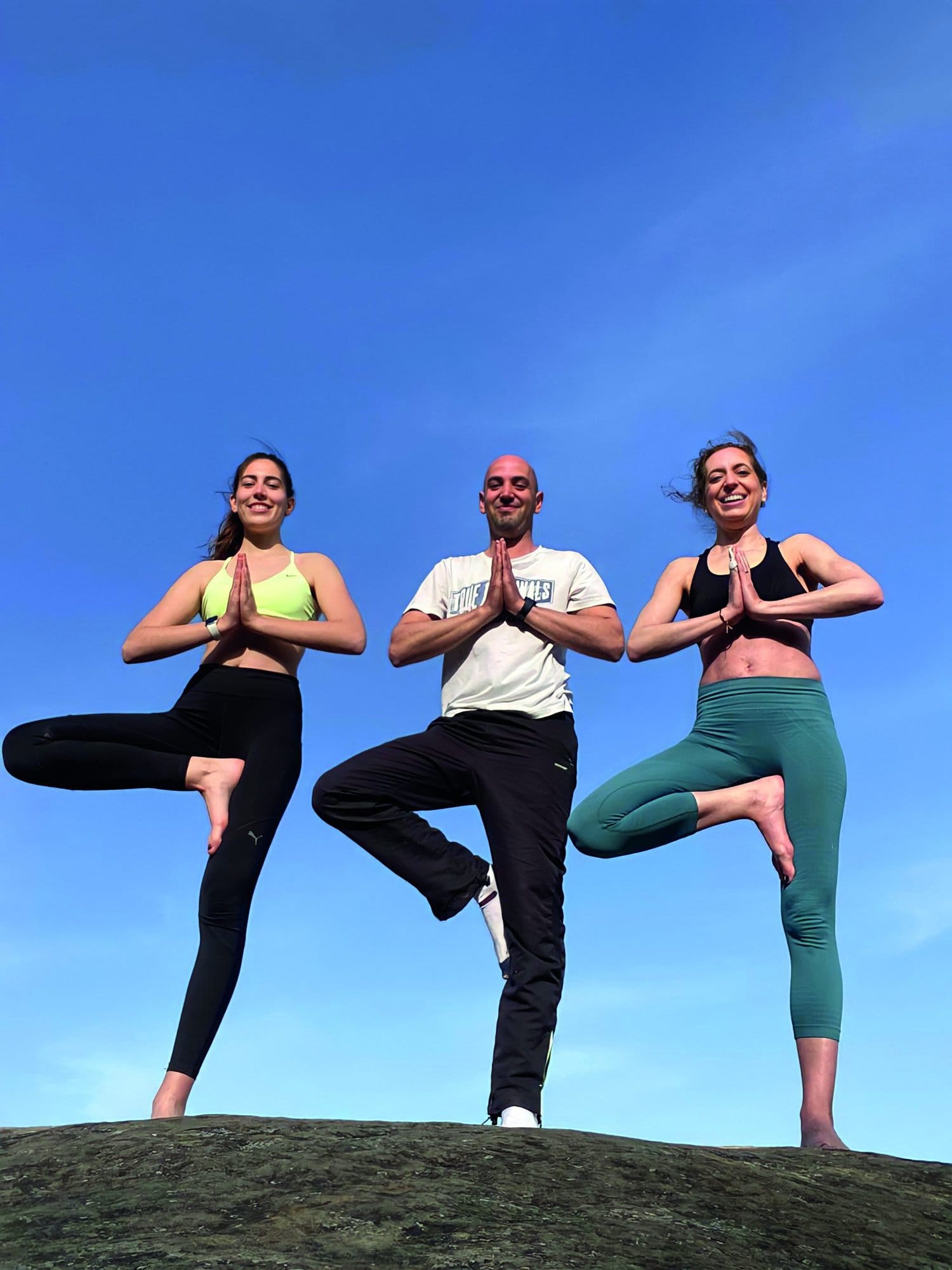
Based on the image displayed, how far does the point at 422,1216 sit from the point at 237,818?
3389 mm

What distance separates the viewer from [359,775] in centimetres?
737

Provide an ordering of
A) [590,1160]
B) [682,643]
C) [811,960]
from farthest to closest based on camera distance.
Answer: [682,643] < [811,960] < [590,1160]

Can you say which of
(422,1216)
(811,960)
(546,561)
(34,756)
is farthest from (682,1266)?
(34,756)

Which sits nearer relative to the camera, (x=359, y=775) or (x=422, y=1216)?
(x=422, y=1216)

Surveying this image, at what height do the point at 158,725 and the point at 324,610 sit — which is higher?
the point at 324,610

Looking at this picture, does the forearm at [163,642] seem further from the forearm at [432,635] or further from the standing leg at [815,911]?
the standing leg at [815,911]

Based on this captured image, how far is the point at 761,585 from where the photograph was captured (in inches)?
316

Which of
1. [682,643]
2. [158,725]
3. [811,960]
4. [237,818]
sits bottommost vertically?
[811,960]

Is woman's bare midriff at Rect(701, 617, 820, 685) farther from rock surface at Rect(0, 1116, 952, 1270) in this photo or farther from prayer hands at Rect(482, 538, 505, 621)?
rock surface at Rect(0, 1116, 952, 1270)

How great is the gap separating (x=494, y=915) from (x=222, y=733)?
1.96m

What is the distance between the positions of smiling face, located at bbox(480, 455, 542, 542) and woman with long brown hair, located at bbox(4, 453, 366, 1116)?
1030 mm

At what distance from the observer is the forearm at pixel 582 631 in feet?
24.8

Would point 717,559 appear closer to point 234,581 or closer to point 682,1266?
point 234,581

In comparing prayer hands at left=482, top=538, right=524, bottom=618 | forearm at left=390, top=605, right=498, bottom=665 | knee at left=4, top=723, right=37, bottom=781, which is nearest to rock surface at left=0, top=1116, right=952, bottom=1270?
knee at left=4, top=723, right=37, bottom=781
